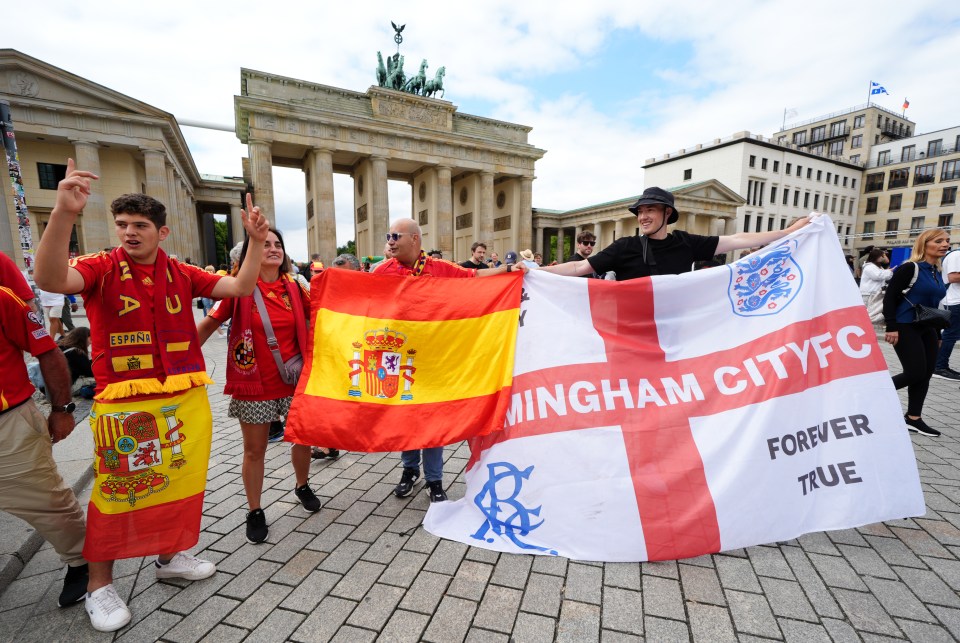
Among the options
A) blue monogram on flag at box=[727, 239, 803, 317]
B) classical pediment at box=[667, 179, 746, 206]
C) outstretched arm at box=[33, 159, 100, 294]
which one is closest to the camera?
outstretched arm at box=[33, 159, 100, 294]

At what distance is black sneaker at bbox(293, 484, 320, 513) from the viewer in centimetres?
326

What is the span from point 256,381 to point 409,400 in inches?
40.0

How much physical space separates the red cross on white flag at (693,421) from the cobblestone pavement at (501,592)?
0.19 metres

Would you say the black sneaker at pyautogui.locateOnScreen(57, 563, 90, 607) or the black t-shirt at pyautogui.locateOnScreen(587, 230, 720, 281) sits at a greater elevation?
the black t-shirt at pyautogui.locateOnScreen(587, 230, 720, 281)

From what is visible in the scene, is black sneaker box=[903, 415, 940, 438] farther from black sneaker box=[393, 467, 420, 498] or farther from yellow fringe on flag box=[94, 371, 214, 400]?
yellow fringe on flag box=[94, 371, 214, 400]

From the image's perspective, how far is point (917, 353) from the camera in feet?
14.4

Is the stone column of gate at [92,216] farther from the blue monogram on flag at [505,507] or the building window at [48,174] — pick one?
the blue monogram on flag at [505,507]

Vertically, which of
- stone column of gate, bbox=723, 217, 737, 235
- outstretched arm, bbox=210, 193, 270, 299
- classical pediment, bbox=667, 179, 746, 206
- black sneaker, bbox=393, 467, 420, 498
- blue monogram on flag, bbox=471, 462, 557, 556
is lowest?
black sneaker, bbox=393, 467, 420, 498

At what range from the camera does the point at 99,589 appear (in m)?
2.26

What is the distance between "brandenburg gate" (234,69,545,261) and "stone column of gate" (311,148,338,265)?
0.08m

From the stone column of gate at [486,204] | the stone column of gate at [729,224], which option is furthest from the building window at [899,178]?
the stone column of gate at [486,204]

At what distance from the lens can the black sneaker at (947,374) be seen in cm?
698

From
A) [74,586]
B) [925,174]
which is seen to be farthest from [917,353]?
[925,174]

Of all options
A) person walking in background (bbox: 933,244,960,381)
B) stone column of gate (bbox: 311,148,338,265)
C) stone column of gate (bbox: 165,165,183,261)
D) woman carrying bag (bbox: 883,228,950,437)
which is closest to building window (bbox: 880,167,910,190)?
stone column of gate (bbox: 311,148,338,265)
